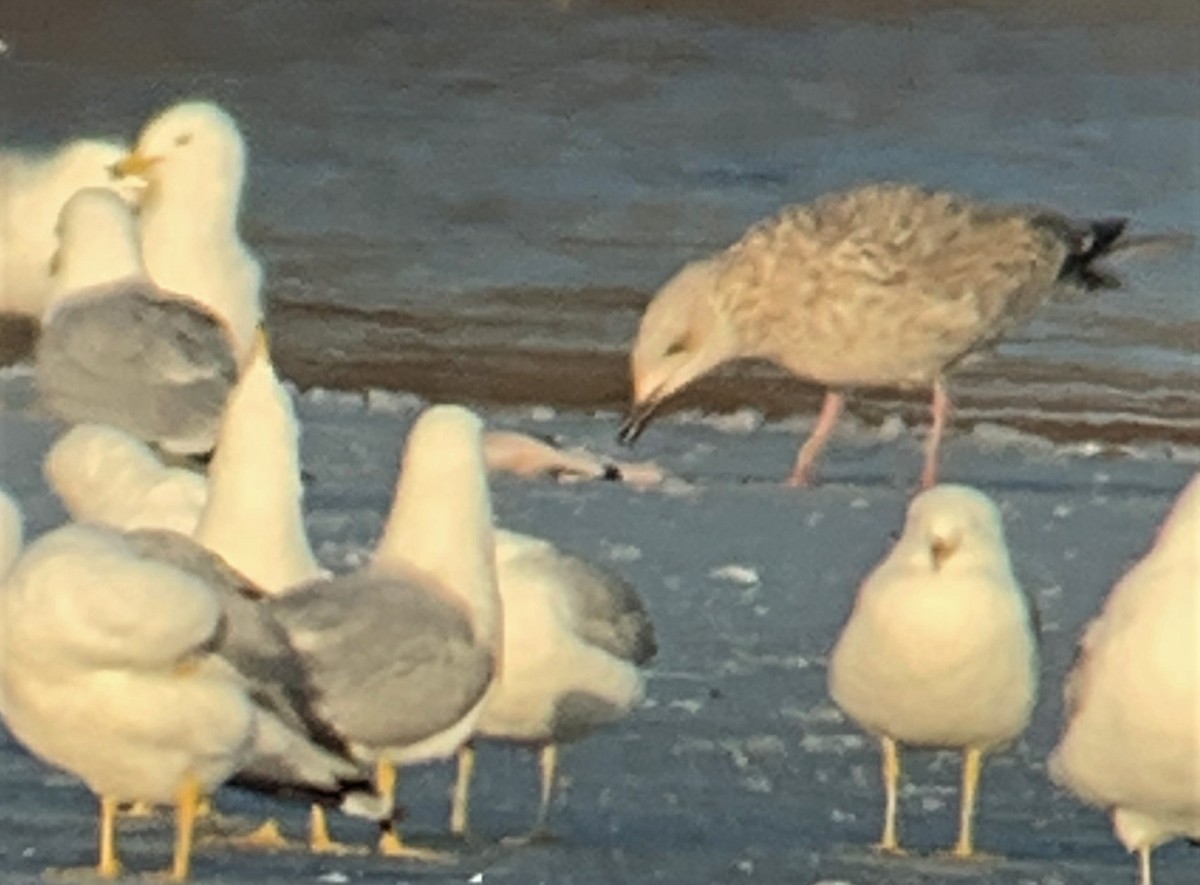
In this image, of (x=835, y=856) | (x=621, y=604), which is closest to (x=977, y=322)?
(x=621, y=604)

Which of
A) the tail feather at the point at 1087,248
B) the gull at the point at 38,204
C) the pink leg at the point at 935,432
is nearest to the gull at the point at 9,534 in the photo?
the pink leg at the point at 935,432

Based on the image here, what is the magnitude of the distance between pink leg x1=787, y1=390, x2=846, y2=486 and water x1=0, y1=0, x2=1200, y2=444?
0.41 metres

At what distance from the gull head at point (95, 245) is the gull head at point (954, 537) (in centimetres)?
291

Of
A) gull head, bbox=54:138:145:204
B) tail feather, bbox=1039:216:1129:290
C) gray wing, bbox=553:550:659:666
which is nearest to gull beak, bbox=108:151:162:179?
gull head, bbox=54:138:145:204

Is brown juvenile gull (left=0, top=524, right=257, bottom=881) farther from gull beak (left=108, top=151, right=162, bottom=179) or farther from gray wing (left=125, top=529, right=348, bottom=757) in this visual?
gull beak (left=108, top=151, right=162, bottom=179)

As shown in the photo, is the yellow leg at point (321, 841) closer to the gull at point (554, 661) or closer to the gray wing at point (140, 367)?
the gull at point (554, 661)

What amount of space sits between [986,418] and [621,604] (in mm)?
3299

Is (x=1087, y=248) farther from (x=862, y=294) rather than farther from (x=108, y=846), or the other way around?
(x=108, y=846)

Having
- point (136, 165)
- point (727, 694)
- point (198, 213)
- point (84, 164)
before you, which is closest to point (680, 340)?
point (198, 213)

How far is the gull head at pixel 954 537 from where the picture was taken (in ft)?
16.1

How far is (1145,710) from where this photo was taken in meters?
4.43

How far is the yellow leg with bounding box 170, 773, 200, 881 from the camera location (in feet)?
13.7

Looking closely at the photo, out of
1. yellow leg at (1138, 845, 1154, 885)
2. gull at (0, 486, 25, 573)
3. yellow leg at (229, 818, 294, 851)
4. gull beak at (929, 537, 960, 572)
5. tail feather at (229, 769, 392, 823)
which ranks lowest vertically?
yellow leg at (229, 818, 294, 851)

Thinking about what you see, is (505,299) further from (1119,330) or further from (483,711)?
(483,711)
